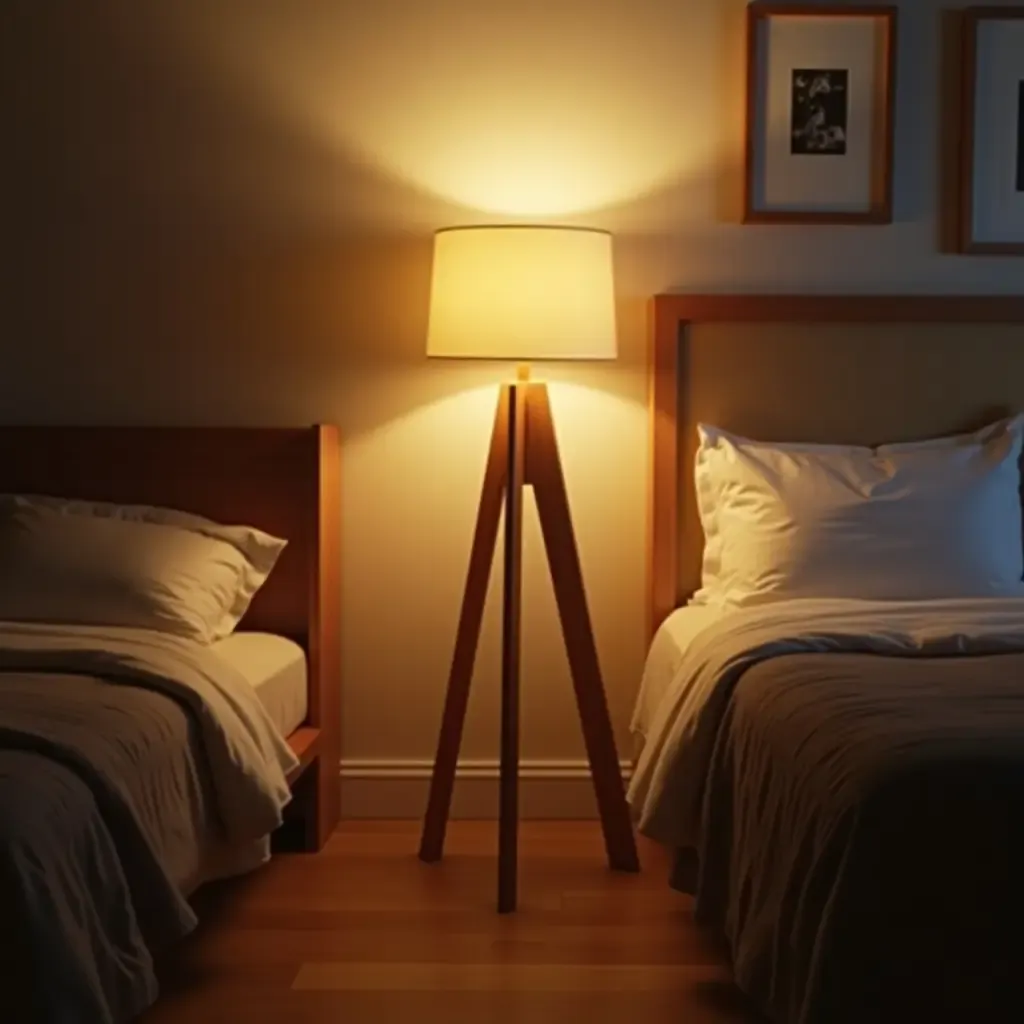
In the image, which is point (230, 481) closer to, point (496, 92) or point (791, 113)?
point (496, 92)

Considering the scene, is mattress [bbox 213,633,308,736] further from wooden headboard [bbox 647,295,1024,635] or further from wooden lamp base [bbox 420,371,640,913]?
wooden headboard [bbox 647,295,1024,635]

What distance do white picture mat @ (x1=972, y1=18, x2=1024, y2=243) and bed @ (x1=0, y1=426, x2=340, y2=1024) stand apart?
160cm

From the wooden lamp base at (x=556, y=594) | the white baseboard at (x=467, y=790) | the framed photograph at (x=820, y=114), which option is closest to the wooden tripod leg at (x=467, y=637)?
the wooden lamp base at (x=556, y=594)

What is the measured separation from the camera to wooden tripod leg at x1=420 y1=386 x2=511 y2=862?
332 centimetres

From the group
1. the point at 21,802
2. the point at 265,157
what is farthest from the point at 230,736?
the point at 265,157

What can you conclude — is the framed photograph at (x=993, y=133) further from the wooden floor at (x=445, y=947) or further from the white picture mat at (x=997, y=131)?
the wooden floor at (x=445, y=947)

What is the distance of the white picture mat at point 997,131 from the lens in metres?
3.59

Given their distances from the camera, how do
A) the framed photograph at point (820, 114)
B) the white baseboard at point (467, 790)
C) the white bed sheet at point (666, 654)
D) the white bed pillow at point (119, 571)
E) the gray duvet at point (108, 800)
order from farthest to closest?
1. the white baseboard at point (467, 790)
2. the framed photograph at point (820, 114)
3. the white bed sheet at point (666, 654)
4. the white bed pillow at point (119, 571)
5. the gray duvet at point (108, 800)

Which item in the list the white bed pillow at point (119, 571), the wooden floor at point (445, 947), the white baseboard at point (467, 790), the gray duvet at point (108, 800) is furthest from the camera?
the white baseboard at point (467, 790)

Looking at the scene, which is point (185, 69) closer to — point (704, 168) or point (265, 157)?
point (265, 157)

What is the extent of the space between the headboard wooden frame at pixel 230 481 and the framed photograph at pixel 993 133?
5.16 ft

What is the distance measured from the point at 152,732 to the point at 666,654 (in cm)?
124

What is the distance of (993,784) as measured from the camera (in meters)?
2.00

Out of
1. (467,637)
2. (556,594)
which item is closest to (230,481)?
(467,637)
